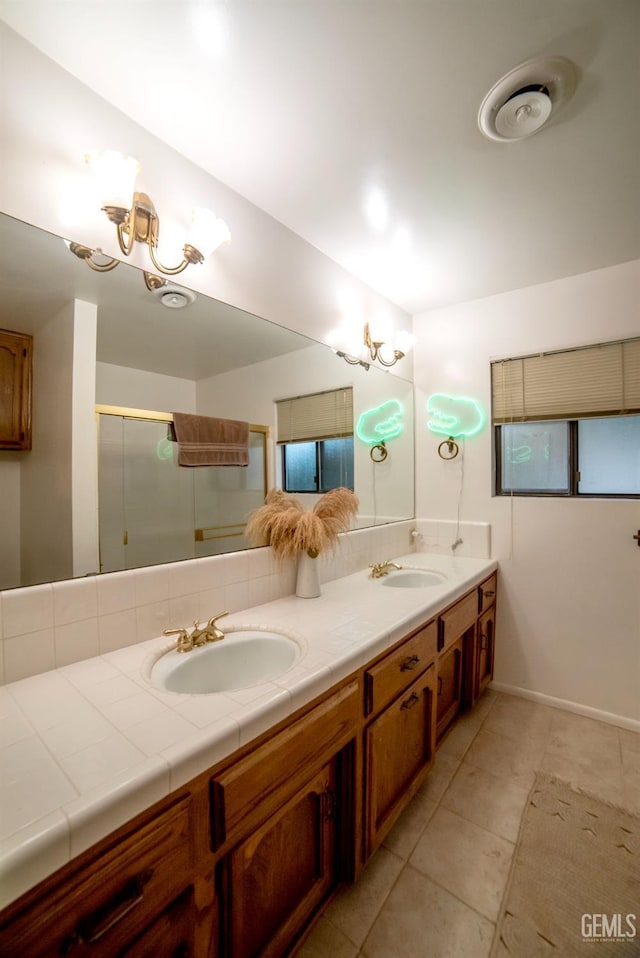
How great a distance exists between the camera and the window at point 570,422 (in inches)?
78.3

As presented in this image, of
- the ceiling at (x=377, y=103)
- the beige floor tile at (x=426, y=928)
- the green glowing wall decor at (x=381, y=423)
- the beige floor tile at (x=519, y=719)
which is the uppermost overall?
the ceiling at (x=377, y=103)

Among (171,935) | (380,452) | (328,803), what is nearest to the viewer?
(171,935)

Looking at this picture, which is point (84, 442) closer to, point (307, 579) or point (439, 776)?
point (307, 579)

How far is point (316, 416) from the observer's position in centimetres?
197

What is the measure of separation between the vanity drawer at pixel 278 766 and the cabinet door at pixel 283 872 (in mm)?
55

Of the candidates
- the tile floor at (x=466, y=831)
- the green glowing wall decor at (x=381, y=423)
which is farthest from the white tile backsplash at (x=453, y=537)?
the tile floor at (x=466, y=831)

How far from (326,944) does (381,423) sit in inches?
85.8

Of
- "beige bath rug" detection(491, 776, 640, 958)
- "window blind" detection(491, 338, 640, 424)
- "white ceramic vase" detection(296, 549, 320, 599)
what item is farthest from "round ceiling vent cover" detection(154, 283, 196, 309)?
"beige bath rug" detection(491, 776, 640, 958)

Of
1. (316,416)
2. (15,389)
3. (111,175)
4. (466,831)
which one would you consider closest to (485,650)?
(466,831)

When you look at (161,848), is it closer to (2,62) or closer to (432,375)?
(2,62)

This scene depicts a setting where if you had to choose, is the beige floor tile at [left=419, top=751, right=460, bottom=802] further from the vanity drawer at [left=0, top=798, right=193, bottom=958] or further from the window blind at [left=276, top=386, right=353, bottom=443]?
the window blind at [left=276, top=386, right=353, bottom=443]

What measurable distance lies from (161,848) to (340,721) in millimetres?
506

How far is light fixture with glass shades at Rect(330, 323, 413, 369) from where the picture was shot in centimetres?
204

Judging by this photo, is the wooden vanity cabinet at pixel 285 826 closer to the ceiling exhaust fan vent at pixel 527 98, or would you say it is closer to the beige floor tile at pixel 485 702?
the beige floor tile at pixel 485 702
